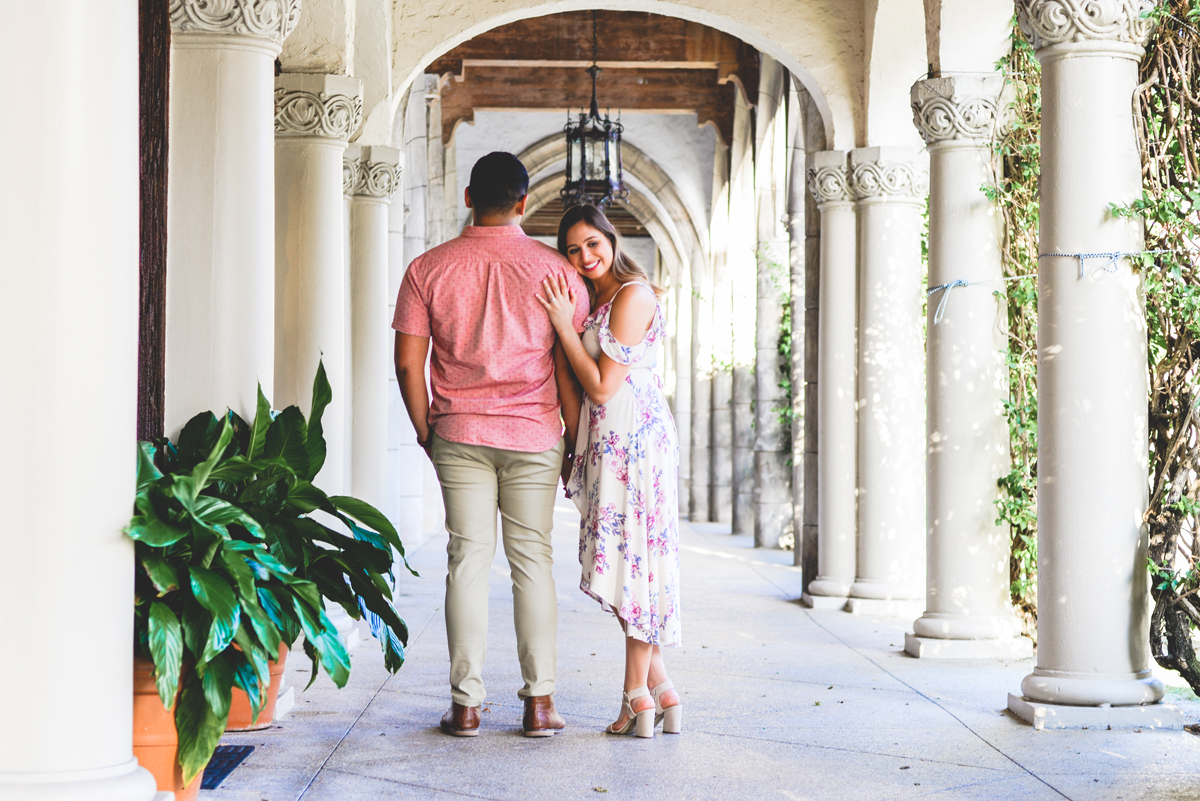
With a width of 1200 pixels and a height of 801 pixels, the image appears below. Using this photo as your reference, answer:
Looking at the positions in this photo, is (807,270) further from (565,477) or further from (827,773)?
(827,773)

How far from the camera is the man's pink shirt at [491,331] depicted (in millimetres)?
3607

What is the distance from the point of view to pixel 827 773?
3.26 m

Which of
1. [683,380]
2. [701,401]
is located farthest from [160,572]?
[683,380]

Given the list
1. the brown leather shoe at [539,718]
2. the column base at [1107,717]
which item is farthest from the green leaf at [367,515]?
the column base at [1107,717]

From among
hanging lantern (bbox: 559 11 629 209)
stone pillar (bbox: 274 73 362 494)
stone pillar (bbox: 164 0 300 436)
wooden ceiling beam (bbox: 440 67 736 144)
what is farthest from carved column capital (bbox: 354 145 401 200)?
wooden ceiling beam (bbox: 440 67 736 144)

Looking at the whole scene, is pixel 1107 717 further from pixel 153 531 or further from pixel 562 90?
pixel 562 90

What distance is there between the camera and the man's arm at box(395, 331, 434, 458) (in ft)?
12.1

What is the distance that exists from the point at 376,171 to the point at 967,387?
3688mm

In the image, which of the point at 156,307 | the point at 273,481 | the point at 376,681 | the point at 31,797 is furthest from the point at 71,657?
the point at 376,681

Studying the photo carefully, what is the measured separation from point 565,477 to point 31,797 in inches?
74.5

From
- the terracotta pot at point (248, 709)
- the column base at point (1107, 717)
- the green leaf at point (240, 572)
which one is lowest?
the column base at point (1107, 717)

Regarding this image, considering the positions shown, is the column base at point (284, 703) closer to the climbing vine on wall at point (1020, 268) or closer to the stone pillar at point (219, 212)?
the stone pillar at point (219, 212)

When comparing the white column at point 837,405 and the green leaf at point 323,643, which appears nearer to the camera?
the green leaf at point 323,643

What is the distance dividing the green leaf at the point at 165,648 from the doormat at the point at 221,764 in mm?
559
